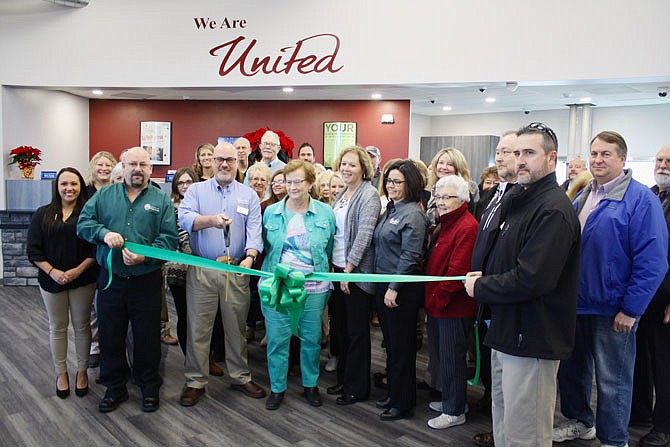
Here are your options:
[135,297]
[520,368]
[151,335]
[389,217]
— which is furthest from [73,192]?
[520,368]

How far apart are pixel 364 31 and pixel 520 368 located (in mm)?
5039

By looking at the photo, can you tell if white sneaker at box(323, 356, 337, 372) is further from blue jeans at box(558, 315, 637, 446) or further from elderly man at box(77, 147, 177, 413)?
blue jeans at box(558, 315, 637, 446)

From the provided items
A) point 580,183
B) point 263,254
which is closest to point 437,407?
point 263,254

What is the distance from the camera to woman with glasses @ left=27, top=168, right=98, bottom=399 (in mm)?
3420

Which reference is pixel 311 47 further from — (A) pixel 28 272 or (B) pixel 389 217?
(A) pixel 28 272

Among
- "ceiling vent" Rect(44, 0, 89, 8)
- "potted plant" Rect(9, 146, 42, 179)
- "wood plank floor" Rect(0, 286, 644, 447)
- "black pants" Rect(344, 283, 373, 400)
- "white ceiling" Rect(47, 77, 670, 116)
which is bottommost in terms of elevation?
"wood plank floor" Rect(0, 286, 644, 447)

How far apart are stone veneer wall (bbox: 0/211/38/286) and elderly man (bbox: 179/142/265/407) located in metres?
4.67

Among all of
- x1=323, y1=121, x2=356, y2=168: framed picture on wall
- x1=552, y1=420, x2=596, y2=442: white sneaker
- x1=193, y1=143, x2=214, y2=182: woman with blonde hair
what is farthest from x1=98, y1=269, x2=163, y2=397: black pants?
x1=323, y1=121, x2=356, y2=168: framed picture on wall

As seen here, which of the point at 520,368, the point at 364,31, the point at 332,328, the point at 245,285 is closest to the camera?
the point at 520,368

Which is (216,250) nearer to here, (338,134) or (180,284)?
(180,284)

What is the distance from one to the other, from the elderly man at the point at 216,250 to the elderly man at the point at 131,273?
0.61 ft

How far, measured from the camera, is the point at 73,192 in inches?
138

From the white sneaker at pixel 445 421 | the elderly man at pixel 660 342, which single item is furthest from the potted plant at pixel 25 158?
the elderly man at pixel 660 342

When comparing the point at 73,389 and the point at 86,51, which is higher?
the point at 86,51
